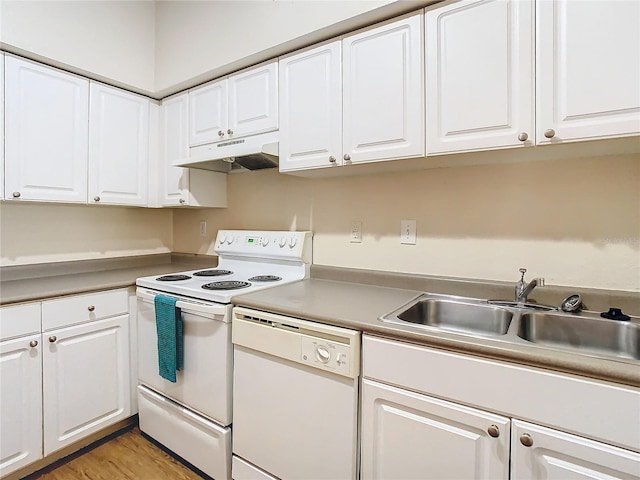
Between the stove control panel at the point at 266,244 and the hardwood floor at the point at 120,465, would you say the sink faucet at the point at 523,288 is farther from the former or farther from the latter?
the hardwood floor at the point at 120,465

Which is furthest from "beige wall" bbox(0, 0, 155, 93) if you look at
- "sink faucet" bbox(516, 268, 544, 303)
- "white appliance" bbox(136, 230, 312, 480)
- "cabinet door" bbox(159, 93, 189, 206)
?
"sink faucet" bbox(516, 268, 544, 303)

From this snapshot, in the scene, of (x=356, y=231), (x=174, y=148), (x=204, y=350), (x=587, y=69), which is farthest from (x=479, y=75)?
(x=174, y=148)

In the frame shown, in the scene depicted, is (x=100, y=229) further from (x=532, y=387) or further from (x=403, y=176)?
(x=532, y=387)

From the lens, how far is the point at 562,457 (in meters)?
0.87

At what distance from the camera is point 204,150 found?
2.12m

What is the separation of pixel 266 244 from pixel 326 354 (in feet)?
3.40

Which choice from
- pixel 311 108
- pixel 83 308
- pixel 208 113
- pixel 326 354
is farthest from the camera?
pixel 208 113

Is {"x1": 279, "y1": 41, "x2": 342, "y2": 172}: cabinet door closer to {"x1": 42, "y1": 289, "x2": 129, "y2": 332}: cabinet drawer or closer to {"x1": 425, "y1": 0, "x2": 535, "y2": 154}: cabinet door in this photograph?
{"x1": 425, "y1": 0, "x2": 535, "y2": 154}: cabinet door

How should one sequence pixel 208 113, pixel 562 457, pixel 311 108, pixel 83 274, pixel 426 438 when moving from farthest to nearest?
pixel 83 274 < pixel 208 113 < pixel 311 108 < pixel 426 438 < pixel 562 457

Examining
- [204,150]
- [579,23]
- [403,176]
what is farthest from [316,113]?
[579,23]

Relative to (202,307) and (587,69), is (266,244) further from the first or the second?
(587,69)

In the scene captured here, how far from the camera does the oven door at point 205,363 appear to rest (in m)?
1.52

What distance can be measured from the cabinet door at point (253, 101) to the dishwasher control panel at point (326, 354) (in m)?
1.14

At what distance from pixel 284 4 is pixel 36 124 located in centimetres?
149
